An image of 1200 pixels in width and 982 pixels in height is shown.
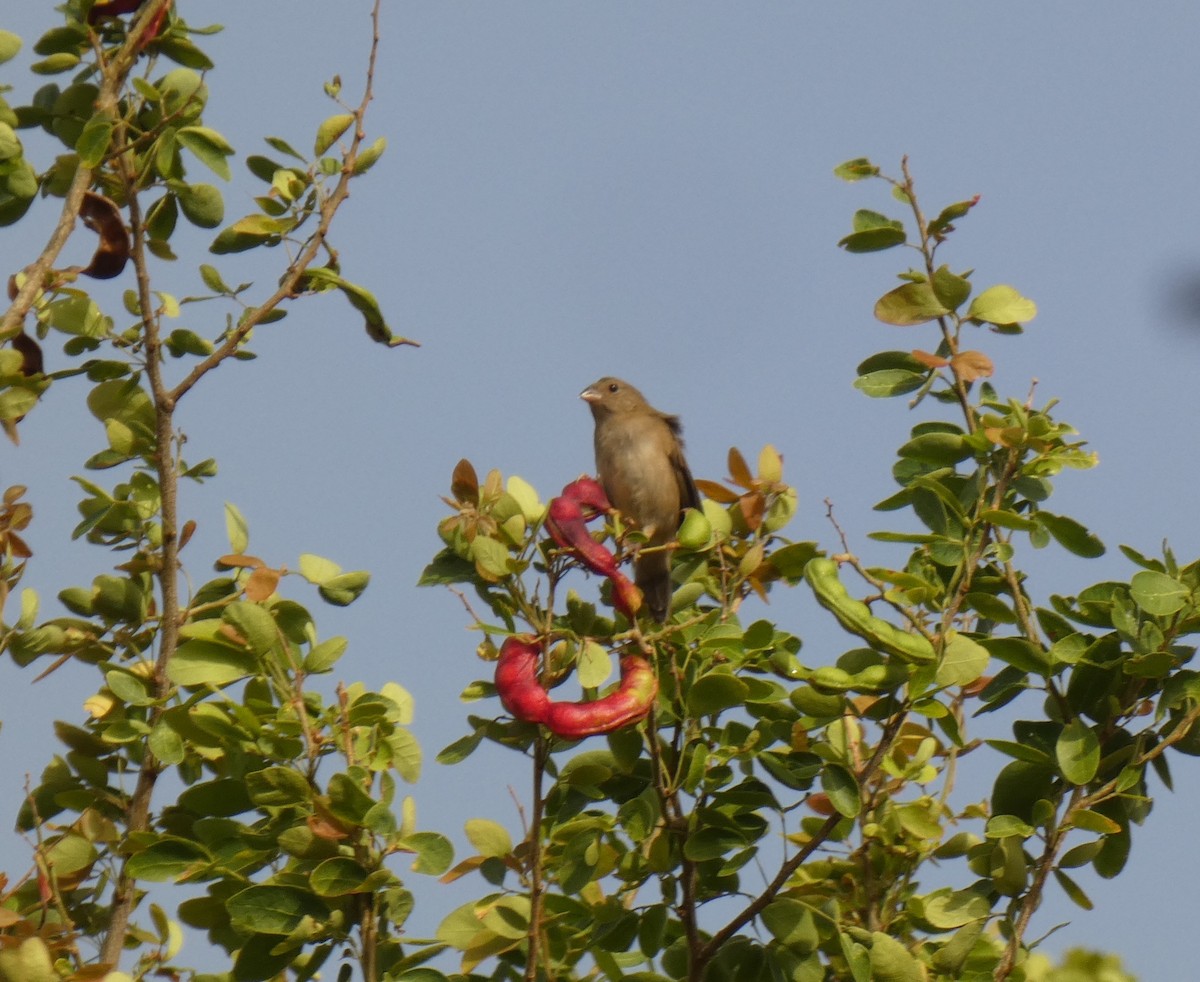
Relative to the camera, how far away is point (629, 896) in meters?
4.54

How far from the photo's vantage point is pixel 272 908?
154 inches

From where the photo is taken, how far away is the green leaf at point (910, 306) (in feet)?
14.5

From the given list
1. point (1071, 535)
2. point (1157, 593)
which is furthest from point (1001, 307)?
point (1157, 593)

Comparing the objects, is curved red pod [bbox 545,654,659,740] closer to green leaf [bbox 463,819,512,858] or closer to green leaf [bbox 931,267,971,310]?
green leaf [bbox 463,819,512,858]

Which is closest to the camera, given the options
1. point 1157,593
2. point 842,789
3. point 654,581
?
point 1157,593

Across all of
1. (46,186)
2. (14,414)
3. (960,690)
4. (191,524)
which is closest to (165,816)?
(191,524)

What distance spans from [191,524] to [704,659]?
1415 mm

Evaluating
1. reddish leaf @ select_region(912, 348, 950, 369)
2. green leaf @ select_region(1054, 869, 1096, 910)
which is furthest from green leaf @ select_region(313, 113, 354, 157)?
green leaf @ select_region(1054, 869, 1096, 910)

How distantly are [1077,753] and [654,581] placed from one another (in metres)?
1.91

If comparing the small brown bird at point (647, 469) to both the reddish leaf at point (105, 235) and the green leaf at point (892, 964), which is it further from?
the green leaf at point (892, 964)

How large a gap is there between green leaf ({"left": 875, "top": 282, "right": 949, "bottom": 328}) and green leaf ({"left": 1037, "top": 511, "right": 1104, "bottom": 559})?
0.60m

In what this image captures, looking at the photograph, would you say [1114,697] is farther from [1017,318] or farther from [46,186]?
[46,186]

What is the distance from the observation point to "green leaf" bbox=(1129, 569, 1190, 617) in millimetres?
3877

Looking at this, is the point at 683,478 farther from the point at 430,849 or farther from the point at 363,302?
the point at 430,849
